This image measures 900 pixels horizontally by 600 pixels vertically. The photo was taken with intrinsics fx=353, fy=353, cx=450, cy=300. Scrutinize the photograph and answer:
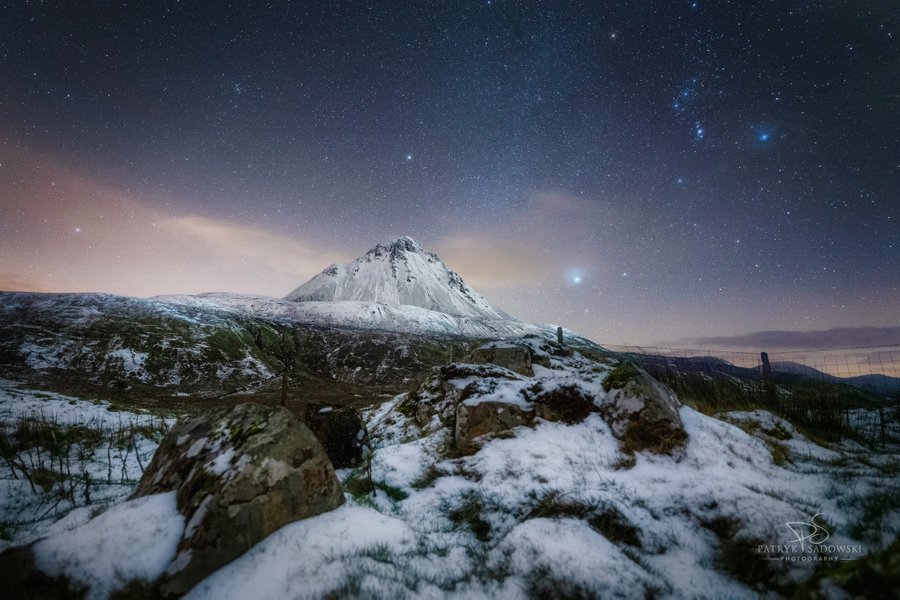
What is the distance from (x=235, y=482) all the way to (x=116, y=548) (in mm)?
963

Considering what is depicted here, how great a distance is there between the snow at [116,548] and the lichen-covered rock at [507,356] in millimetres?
10530

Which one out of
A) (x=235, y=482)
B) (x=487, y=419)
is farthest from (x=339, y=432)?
(x=235, y=482)

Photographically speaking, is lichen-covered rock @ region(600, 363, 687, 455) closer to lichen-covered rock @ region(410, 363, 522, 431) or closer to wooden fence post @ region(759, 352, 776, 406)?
lichen-covered rock @ region(410, 363, 522, 431)

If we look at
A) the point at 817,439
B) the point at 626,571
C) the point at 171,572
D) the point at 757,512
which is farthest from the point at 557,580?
the point at 817,439

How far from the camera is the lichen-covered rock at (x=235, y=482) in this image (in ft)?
11.0

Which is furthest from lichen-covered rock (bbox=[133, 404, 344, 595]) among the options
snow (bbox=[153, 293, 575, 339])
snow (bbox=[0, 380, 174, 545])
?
snow (bbox=[153, 293, 575, 339])

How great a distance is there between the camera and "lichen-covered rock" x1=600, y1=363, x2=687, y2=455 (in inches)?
251

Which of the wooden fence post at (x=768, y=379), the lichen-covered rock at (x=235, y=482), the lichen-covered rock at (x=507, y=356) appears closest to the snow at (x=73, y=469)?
the lichen-covered rock at (x=235, y=482)

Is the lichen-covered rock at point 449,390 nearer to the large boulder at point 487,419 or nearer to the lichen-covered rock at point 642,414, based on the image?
the large boulder at point 487,419

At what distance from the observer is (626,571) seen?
3.29 metres

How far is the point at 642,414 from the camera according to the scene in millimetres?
6664

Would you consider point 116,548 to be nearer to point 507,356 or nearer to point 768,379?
point 507,356

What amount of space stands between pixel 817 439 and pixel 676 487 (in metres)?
6.54

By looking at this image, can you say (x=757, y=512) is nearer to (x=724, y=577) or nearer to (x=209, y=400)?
(x=724, y=577)
